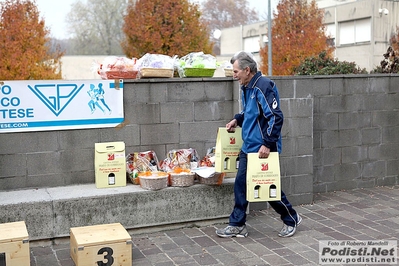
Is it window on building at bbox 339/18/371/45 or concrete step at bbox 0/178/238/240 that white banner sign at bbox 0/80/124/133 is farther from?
window on building at bbox 339/18/371/45

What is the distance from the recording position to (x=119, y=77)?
6.25 metres

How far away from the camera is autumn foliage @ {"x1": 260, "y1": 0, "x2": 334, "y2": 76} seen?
72.1 feet

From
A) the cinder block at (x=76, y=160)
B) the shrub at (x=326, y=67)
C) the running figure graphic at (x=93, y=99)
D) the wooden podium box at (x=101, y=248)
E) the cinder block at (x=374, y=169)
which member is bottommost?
the wooden podium box at (x=101, y=248)

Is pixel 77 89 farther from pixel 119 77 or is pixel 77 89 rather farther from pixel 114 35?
pixel 114 35

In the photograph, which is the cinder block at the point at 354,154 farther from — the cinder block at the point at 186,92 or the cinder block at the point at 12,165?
the cinder block at the point at 12,165

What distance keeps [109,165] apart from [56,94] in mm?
1003

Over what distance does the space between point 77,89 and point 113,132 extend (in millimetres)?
654

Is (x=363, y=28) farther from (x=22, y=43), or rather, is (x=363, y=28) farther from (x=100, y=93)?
(x=100, y=93)

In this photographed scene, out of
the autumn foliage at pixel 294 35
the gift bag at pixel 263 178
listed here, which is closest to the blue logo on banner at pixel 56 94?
the gift bag at pixel 263 178

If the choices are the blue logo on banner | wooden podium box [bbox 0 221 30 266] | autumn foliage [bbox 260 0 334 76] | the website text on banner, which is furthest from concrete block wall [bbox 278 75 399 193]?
autumn foliage [bbox 260 0 334 76]

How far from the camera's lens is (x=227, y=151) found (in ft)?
19.0

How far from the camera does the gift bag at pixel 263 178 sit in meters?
5.33

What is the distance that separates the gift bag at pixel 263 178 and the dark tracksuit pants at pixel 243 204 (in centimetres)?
16

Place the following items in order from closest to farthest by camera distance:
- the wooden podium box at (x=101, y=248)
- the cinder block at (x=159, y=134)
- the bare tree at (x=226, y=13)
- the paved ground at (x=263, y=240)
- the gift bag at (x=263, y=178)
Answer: the wooden podium box at (x=101, y=248)
the paved ground at (x=263, y=240)
the gift bag at (x=263, y=178)
the cinder block at (x=159, y=134)
the bare tree at (x=226, y=13)
